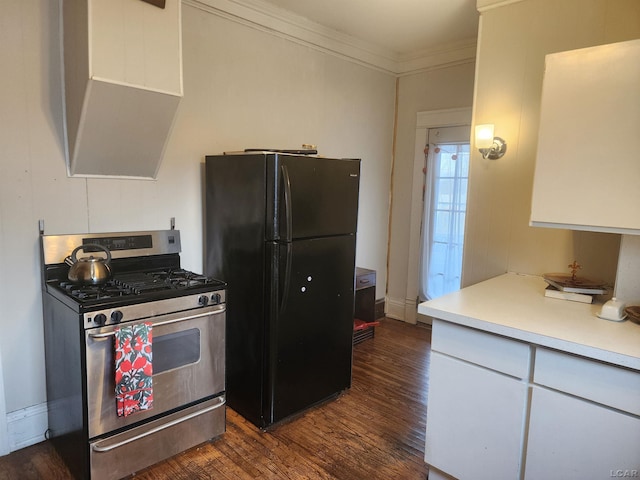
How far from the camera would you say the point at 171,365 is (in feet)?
6.84

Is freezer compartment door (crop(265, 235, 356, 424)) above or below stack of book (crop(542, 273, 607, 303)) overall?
below

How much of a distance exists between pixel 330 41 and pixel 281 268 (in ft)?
7.26

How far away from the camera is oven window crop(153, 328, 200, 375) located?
2.03m

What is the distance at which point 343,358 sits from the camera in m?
2.81

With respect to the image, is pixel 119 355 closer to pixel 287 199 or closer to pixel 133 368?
pixel 133 368

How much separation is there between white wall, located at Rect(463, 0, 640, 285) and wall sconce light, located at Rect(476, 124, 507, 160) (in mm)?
33

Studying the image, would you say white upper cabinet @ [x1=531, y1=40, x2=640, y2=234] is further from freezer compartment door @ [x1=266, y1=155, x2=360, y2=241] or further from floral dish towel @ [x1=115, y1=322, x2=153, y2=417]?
floral dish towel @ [x1=115, y1=322, x2=153, y2=417]

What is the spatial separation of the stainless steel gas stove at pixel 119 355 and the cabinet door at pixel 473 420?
115 cm

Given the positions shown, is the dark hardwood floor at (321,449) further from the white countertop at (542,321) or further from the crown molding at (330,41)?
the crown molding at (330,41)

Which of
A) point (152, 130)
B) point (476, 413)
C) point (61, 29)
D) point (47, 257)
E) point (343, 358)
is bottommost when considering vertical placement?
point (343, 358)

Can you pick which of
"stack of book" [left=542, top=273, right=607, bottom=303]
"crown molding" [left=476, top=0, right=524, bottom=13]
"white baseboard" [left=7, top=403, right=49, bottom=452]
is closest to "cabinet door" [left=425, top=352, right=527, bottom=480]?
"stack of book" [left=542, top=273, right=607, bottom=303]

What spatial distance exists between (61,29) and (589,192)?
261 centimetres

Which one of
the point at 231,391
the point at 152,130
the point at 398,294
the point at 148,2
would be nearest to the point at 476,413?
the point at 231,391

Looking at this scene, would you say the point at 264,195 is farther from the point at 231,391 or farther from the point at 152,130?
the point at 231,391
